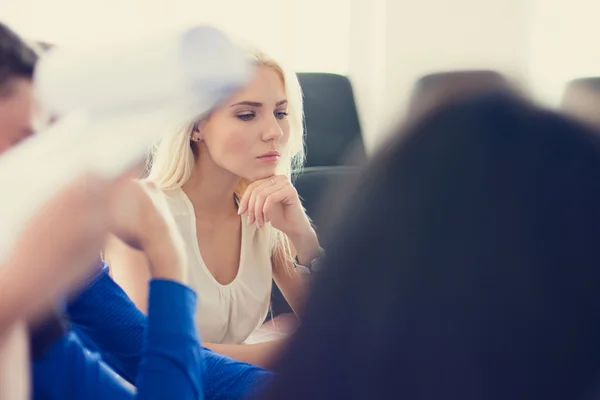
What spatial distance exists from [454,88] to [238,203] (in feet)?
3.49

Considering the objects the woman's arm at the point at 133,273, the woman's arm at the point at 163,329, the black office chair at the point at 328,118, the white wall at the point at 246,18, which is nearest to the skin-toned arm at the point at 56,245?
the woman's arm at the point at 163,329

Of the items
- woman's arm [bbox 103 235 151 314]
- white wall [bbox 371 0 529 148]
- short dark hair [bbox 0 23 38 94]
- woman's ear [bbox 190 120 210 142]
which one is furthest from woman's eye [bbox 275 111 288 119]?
white wall [bbox 371 0 529 148]

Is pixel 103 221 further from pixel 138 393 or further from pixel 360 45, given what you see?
pixel 360 45

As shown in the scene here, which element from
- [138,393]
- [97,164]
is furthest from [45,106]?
[138,393]

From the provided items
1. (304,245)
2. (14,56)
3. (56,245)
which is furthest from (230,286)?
(56,245)

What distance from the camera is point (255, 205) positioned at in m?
1.13

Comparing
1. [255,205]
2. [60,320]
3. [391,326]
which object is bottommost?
[255,205]

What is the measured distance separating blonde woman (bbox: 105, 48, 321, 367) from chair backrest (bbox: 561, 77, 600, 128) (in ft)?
2.68

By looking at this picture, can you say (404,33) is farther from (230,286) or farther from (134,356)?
(134,356)

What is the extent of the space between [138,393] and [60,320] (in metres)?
0.10

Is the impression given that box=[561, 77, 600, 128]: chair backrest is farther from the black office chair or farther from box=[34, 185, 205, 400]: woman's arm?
the black office chair

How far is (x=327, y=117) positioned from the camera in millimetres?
2082

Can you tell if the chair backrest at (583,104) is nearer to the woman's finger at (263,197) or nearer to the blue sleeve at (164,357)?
the blue sleeve at (164,357)

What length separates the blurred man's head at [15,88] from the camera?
39 cm
